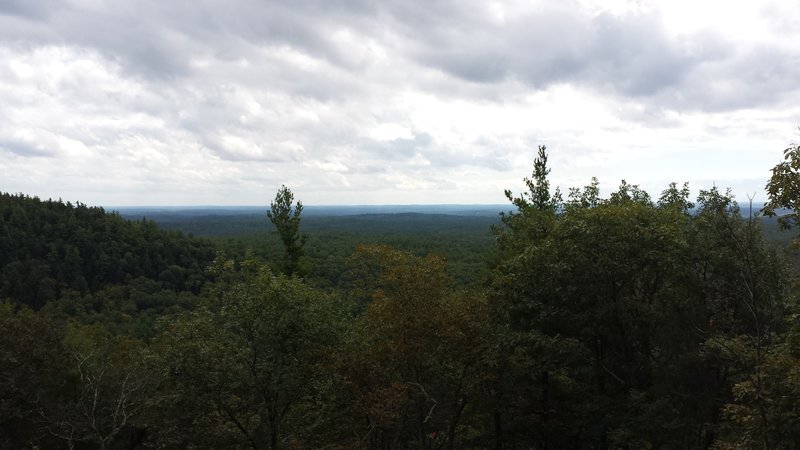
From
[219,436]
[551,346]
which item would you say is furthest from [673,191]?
[219,436]

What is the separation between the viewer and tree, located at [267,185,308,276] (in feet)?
109

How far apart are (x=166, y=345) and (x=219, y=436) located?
11.0ft

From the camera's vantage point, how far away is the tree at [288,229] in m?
33.2

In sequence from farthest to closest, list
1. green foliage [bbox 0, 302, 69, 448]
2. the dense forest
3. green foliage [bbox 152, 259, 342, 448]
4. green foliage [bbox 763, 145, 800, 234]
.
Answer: green foliage [bbox 0, 302, 69, 448], green foliage [bbox 152, 259, 342, 448], the dense forest, green foliage [bbox 763, 145, 800, 234]

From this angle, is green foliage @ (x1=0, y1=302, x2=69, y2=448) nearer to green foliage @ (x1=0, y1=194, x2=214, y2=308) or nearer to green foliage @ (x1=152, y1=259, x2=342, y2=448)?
green foliage @ (x1=152, y1=259, x2=342, y2=448)

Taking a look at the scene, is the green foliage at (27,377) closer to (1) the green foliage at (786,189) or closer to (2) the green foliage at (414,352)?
(2) the green foliage at (414,352)

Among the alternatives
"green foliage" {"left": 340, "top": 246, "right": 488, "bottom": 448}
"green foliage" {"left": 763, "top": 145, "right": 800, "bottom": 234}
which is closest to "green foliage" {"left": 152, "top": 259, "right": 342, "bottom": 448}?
"green foliage" {"left": 340, "top": 246, "right": 488, "bottom": 448}

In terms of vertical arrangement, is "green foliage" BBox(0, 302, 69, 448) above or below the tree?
below

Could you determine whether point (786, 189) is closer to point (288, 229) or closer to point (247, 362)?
point (247, 362)

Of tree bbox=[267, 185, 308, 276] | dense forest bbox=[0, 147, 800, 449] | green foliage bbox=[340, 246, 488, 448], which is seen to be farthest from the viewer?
tree bbox=[267, 185, 308, 276]

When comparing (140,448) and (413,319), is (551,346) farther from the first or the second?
(140,448)

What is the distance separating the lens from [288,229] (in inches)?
1315

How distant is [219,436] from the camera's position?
14.7 metres

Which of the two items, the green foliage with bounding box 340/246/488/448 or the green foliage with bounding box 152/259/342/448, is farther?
the green foliage with bounding box 152/259/342/448
